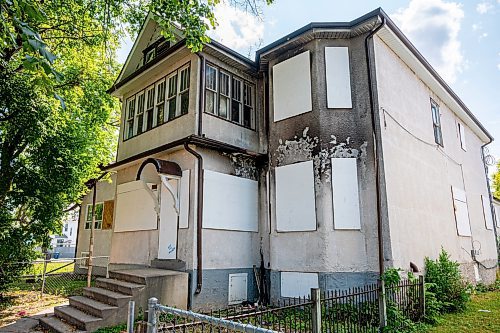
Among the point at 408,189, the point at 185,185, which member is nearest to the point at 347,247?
the point at 408,189

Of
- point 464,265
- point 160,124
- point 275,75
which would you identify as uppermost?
point 275,75

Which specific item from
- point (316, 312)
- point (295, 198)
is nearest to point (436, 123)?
point (295, 198)

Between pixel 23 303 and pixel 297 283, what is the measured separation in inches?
342

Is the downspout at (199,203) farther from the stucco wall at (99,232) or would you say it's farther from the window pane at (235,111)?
the stucco wall at (99,232)

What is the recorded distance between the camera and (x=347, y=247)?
28.4ft

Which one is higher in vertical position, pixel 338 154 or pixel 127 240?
pixel 338 154

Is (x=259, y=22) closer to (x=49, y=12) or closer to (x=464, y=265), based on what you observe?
(x=49, y=12)

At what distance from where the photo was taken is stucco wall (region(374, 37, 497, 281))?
905 cm

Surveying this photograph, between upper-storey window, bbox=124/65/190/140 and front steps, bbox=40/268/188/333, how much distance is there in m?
4.96

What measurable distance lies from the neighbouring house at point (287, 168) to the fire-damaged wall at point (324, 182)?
0.03 metres

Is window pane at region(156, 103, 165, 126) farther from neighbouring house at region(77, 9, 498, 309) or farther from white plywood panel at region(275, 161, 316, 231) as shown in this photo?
white plywood panel at region(275, 161, 316, 231)

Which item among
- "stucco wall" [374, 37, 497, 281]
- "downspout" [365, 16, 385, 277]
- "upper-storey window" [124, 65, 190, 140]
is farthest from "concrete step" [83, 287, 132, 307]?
"stucco wall" [374, 37, 497, 281]

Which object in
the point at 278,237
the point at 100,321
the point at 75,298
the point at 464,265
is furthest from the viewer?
the point at 464,265

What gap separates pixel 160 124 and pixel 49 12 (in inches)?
206
